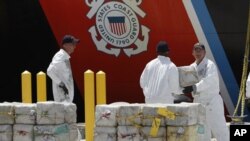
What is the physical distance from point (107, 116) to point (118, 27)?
459 centimetres

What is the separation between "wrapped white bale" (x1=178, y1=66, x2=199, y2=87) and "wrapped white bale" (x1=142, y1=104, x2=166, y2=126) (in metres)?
2.32

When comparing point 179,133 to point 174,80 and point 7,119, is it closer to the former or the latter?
point 7,119

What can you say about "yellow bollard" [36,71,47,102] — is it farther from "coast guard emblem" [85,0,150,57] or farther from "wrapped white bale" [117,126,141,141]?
"wrapped white bale" [117,126,141,141]

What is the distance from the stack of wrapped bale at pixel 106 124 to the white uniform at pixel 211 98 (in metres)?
2.49

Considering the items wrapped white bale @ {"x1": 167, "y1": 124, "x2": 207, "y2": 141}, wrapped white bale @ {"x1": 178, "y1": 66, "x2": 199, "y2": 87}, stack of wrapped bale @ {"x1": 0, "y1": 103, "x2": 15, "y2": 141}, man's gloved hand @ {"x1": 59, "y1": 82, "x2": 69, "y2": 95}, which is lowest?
wrapped white bale @ {"x1": 167, "y1": 124, "x2": 207, "y2": 141}

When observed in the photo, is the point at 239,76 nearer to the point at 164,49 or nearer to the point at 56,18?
the point at 164,49

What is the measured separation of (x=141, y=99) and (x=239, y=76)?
1.70 m

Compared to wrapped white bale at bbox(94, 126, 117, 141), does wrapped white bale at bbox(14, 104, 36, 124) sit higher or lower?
higher

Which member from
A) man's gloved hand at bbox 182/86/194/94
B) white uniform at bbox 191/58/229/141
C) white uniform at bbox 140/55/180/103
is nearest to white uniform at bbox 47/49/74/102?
white uniform at bbox 140/55/180/103

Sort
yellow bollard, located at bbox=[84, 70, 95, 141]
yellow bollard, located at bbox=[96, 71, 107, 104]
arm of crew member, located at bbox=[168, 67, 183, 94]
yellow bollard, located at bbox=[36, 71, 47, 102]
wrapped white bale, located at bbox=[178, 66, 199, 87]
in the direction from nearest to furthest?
arm of crew member, located at bbox=[168, 67, 183, 94], wrapped white bale, located at bbox=[178, 66, 199, 87], yellow bollard, located at bbox=[84, 70, 95, 141], yellow bollard, located at bbox=[96, 71, 107, 104], yellow bollard, located at bbox=[36, 71, 47, 102]

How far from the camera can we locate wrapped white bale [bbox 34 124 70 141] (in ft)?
24.9

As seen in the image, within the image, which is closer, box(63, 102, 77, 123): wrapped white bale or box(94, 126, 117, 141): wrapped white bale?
box(94, 126, 117, 141): wrapped white bale

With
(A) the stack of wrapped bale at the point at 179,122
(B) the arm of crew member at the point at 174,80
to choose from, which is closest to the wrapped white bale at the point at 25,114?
(A) the stack of wrapped bale at the point at 179,122

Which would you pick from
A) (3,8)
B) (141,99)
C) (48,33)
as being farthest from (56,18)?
(141,99)
